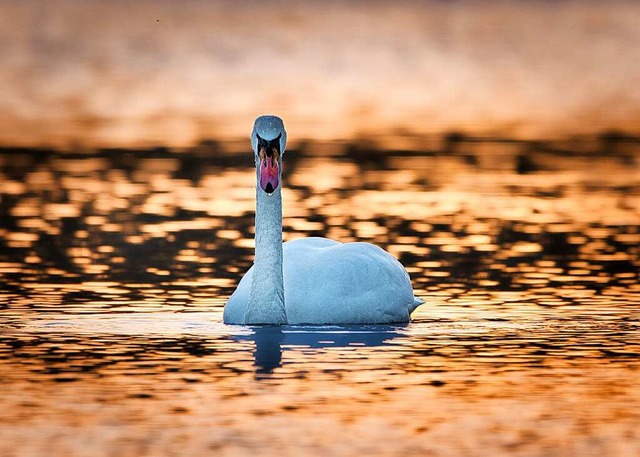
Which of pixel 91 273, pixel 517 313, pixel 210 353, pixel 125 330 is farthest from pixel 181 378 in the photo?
pixel 91 273

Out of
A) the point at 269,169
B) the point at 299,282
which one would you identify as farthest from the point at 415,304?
the point at 269,169

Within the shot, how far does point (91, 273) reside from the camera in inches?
741

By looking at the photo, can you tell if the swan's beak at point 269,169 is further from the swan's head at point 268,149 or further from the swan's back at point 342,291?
the swan's back at point 342,291

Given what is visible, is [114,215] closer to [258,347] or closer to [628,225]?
[628,225]

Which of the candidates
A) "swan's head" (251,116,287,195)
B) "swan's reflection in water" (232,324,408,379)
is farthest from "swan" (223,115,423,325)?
"swan's reflection in water" (232,324,408,379)

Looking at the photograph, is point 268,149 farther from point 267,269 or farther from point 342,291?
point 342,291

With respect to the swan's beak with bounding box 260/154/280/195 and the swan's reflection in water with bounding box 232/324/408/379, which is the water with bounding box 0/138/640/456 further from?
the swan's beak with bounding box 260/154/280/195

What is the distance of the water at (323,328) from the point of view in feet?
38.7

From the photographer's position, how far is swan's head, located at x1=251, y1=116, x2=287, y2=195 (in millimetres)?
15531

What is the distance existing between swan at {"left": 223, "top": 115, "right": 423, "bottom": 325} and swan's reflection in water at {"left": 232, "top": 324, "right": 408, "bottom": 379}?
0.10 metres

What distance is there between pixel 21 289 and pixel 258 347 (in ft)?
12.0

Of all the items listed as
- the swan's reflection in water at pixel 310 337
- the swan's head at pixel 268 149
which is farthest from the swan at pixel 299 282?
the swan's reflection in water at pixel 310 337

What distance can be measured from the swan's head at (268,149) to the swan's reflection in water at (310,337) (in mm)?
1049

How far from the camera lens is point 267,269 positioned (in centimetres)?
1571
